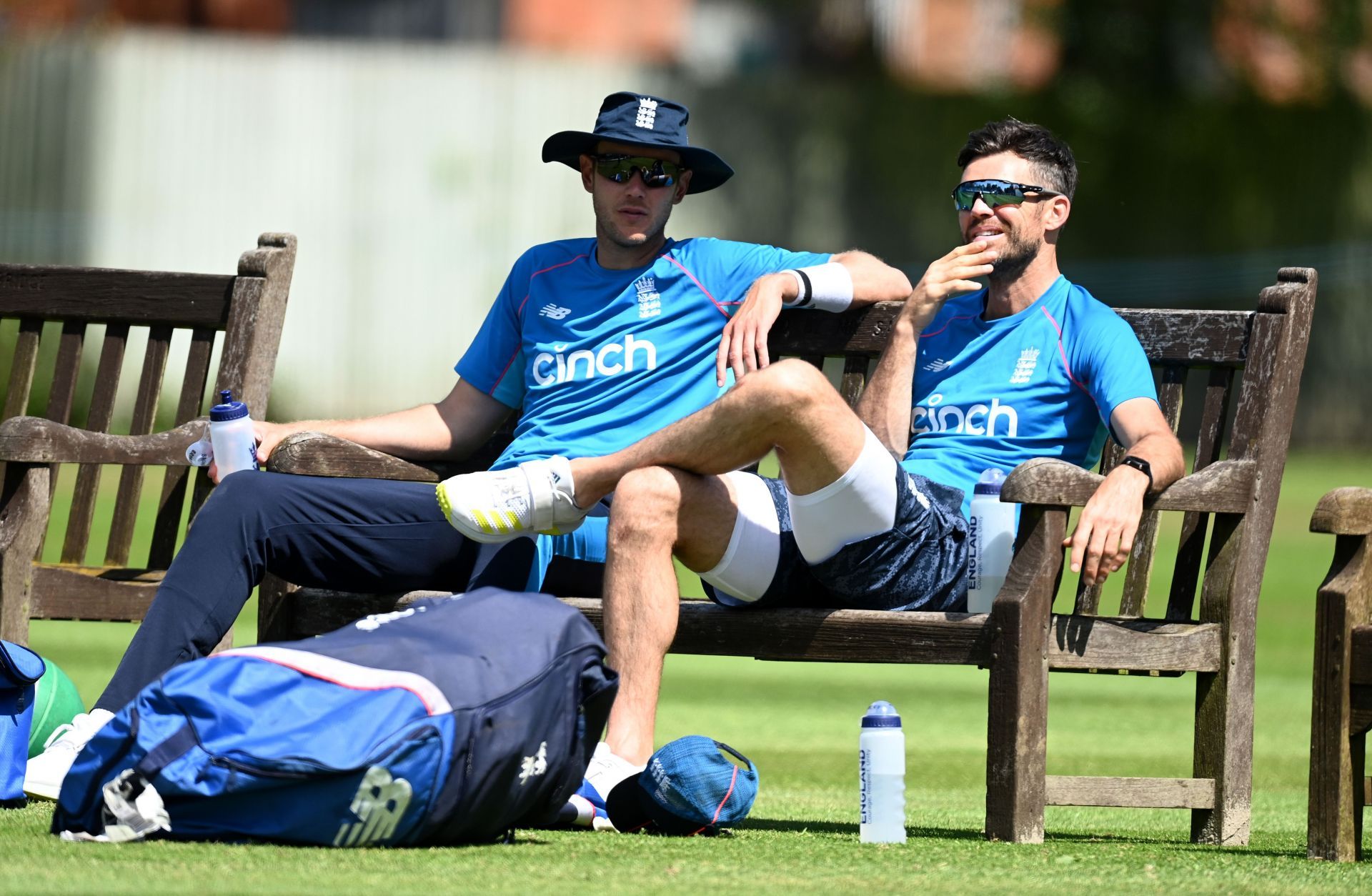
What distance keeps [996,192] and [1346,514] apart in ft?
4.37

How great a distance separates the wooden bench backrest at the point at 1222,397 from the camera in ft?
15.9

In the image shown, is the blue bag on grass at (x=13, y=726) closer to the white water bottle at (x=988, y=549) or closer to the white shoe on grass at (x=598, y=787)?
the white shoe on grass at (x=598, y=787)

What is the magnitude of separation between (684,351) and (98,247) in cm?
1536

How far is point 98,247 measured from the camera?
19500mm

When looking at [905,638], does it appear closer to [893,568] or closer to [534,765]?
[893,568]

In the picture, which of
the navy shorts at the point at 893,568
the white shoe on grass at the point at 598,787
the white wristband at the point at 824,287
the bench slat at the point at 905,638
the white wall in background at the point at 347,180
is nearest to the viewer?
the white shoe on grass at the point at 598,787

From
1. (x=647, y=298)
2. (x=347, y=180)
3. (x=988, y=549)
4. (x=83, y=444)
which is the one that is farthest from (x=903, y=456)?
(x=347, y=180)

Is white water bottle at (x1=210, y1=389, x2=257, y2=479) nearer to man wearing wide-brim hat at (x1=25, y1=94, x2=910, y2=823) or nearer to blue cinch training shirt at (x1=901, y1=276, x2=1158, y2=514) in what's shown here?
man wearing wide-brim hat at (x1=25, y1=94, x2=910, y2=823)

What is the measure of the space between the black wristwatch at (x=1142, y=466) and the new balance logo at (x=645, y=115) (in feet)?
5.42

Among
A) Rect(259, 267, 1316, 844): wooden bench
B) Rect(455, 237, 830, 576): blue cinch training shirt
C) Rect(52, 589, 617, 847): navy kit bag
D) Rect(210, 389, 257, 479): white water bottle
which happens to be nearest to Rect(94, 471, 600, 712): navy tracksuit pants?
Rect(259, 267, 1316, 844): wooden bench

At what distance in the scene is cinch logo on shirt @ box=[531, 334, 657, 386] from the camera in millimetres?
5316

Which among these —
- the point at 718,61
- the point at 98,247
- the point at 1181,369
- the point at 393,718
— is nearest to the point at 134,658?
the point at 393,718

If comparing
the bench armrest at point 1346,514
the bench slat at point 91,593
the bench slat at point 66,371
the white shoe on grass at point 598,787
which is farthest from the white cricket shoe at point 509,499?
the bench slat at point 66,371

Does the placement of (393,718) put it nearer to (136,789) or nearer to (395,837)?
(395,837)
